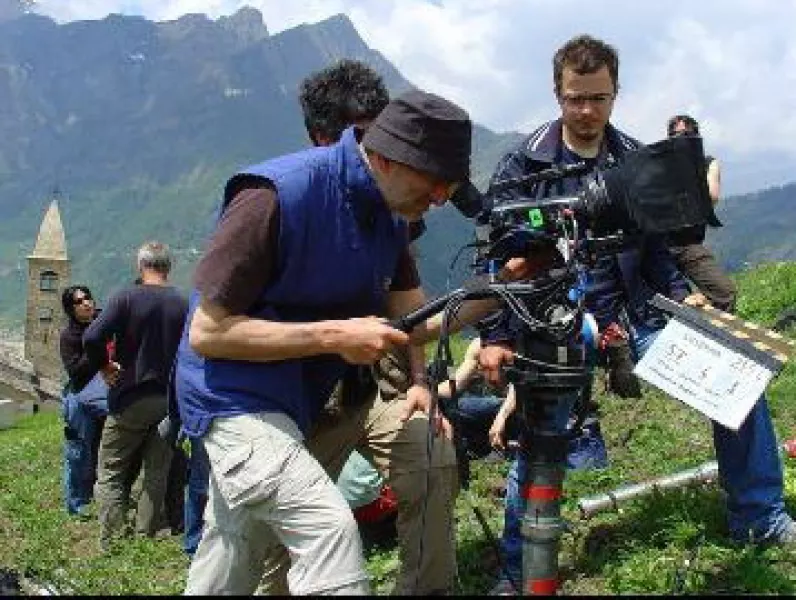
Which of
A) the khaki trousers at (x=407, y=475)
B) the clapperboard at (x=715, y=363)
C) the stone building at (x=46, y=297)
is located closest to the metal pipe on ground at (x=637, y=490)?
the khaki trousers at (x=407, y=475)

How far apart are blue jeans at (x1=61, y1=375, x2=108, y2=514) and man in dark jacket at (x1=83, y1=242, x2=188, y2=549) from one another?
0.61 metres

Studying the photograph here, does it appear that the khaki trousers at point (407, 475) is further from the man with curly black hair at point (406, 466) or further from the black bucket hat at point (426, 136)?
the black bucket hat at point (426, 136)

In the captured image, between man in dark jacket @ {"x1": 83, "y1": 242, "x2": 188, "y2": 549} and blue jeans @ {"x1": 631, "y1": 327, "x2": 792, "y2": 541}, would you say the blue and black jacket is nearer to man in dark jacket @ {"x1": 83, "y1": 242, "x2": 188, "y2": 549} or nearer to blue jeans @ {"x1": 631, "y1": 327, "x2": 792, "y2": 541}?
blue jeans @ {"x1": 631, "y1": 327, "x2": 792, "y2": 541}

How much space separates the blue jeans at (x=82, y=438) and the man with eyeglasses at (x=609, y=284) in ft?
19.0

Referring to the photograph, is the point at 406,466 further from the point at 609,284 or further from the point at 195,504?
the point at 195,504

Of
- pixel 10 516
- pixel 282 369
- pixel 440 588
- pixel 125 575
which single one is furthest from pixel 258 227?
pixel 10 516

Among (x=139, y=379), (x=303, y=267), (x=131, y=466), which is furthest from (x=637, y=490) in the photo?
(x=131, y=466)

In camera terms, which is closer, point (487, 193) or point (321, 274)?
point (321, 274)

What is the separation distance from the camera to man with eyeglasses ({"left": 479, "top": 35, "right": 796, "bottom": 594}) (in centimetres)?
518

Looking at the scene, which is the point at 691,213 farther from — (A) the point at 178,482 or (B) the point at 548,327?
(A) the point at 178,482

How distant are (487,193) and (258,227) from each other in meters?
1.31

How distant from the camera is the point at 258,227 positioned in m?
4.00

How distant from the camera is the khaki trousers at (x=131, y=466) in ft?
30.8

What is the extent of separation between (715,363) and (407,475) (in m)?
1.58
